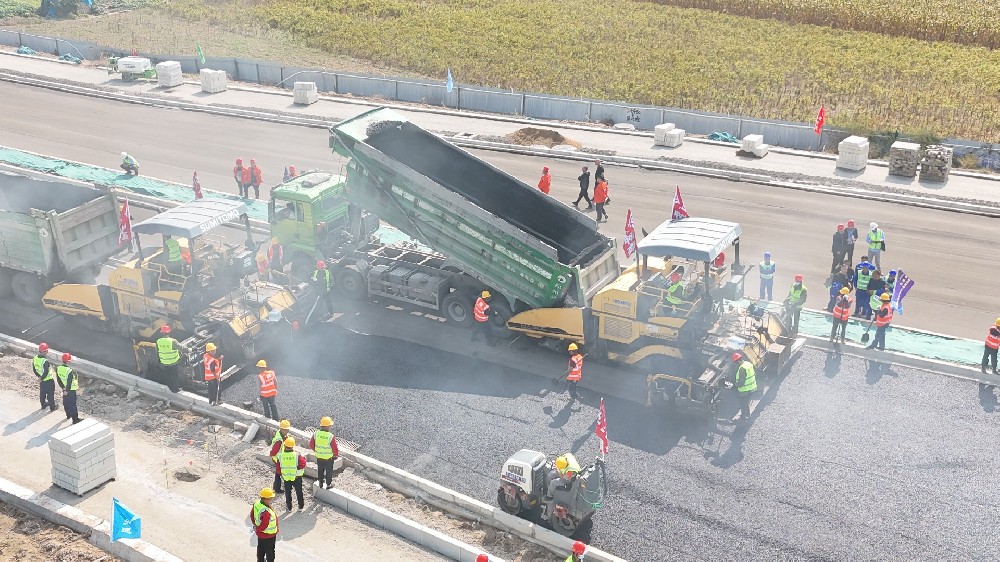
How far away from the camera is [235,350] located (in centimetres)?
2028

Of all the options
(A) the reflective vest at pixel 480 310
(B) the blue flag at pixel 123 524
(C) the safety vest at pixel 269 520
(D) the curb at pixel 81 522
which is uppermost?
(A) the reflective vest at pixel 480 310

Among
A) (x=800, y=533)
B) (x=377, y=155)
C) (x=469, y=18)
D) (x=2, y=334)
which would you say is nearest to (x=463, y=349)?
(x=377, y=155)

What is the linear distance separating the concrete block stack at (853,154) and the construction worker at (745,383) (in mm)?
16751

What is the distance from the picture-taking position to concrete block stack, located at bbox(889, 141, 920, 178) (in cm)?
3123

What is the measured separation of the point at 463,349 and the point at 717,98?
25193 mm

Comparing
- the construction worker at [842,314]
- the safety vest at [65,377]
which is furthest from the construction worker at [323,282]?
the construction worker at [842,314]

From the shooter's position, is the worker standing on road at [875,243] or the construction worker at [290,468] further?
the worker standing on road at [875,243]

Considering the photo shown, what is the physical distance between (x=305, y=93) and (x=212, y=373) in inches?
958

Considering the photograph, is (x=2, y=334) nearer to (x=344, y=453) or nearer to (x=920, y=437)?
(x=344, y=453)

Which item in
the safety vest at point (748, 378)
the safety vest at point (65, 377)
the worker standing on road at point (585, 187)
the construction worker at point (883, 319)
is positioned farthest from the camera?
the worker standing on road at point (585, 187)

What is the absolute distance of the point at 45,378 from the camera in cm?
1864

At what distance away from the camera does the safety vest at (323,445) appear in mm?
15922

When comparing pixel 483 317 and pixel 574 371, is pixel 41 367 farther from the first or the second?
pixel 574 371

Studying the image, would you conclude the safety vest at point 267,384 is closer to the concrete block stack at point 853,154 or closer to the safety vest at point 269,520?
Result: the safety vest at point 269,520
